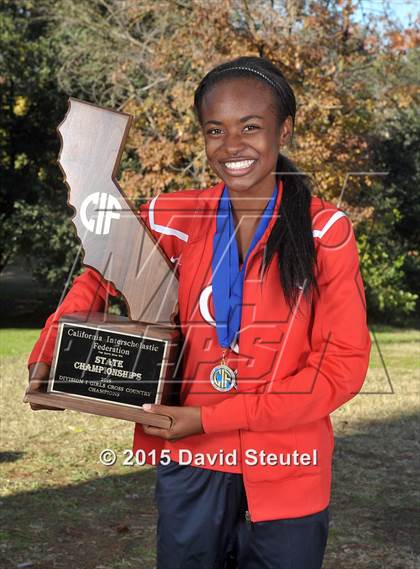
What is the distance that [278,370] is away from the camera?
2.43 metres

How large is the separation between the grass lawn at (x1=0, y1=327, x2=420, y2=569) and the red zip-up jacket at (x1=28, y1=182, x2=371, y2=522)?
92.6 inches

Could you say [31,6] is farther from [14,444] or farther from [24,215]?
[14,444]

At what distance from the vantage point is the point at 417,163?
19.5 m

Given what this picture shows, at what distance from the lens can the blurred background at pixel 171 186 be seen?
545cm

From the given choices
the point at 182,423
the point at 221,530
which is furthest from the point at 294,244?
the point at 221,530

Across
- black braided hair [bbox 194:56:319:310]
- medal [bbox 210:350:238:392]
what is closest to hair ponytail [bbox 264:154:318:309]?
black braided hair [bbox 194:56:319:310]

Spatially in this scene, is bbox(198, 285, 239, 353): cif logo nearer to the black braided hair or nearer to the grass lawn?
the black braided hair

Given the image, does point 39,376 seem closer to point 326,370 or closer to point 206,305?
point 206,305

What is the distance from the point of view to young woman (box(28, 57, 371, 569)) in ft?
7.81

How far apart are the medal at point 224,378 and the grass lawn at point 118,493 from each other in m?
2.39

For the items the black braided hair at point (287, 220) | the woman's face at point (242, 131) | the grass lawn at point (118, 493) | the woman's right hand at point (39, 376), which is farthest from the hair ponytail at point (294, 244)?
the grass lawn at point (118, 493)

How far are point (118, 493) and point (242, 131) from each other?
396 cm

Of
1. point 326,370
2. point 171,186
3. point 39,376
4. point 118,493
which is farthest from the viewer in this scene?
point 171,186

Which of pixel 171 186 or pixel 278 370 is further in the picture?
pixel 171 186
